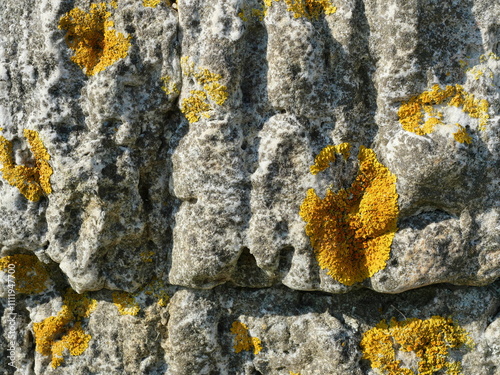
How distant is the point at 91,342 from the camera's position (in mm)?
3785

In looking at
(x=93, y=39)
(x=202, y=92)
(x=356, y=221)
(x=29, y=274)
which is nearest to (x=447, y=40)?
(x=356, y=221)

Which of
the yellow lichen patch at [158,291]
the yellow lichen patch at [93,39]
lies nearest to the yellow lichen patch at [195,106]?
the yellow lichen patch at [93,39]

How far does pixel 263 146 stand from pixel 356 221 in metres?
0.78

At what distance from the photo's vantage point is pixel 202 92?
313cm

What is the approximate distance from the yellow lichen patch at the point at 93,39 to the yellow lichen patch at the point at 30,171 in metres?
0.63

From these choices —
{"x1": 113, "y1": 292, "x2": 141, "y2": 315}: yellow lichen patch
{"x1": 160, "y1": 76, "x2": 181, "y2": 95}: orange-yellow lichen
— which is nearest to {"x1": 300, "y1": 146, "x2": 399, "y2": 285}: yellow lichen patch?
{"x1": 160, "y1": 76, "x2": 181, "y2": 95}: orange-yellow lichen

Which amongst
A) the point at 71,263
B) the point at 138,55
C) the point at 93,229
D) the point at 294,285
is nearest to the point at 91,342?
the point at 71,263

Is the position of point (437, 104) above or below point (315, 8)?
below

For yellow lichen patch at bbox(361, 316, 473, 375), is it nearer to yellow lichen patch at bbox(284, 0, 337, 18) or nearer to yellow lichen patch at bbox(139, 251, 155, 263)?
yellow lichen patch at bbox(139, 251, 155, 263)

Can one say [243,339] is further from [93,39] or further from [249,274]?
[93,39]

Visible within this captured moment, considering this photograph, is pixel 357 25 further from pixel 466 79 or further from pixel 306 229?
pixel 306 229

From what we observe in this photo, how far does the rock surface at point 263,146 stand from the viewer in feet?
10.1

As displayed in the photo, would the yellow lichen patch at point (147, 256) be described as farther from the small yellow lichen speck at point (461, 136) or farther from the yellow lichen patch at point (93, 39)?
the small yellow lichen speck at point (461, 136)

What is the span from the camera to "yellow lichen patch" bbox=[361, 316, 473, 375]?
345 cm
